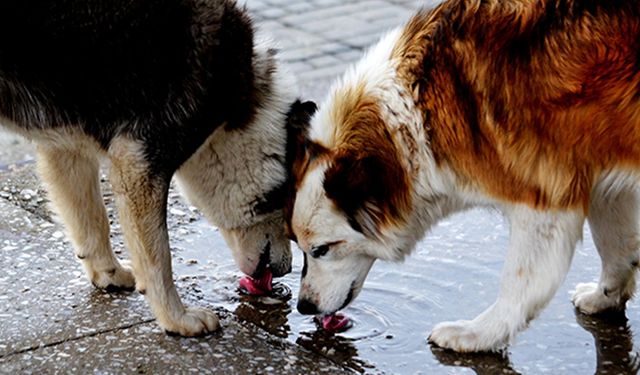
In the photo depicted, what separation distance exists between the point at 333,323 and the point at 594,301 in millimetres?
1052

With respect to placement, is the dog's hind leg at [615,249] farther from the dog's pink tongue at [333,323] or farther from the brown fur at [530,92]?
the dog's pink tongue at [333,323]

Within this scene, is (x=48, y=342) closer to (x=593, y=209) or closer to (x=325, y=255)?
(x=325, y=255)

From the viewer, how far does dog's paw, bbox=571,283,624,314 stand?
5086 millimetres

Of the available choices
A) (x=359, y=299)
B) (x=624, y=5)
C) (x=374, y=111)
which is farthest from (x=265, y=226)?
(x=624, y=5)

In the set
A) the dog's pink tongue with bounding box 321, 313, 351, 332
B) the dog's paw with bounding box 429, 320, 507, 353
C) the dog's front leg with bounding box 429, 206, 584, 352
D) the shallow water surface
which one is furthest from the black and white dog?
the dog's front leg with bounding box 429, 206, 584, 352

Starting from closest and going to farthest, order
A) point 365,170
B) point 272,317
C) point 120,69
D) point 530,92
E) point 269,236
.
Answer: point 530,92 → point 365,170 → point 120,69 → point 272,317 → point 269,236

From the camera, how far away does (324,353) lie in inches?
193

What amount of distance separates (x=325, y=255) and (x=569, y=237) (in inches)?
36.9

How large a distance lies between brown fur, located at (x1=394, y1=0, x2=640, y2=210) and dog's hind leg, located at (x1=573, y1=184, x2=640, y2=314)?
0.48 m

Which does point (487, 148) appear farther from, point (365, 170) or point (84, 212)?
point (84, 212)

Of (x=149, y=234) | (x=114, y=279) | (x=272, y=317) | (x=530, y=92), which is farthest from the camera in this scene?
(x=114, y=279)

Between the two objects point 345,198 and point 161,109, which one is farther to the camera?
point 161,109

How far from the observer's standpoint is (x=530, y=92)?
448 cm

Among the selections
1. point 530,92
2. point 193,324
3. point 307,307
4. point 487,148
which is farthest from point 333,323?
point 530,92
